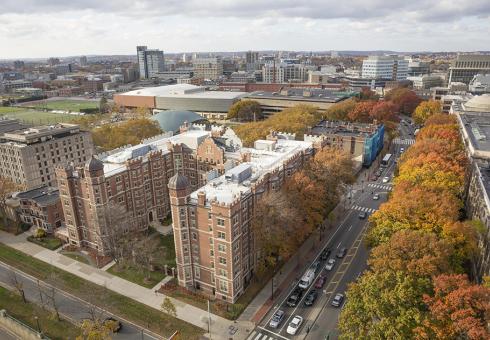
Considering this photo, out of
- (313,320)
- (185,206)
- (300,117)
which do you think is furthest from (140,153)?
(300,117)

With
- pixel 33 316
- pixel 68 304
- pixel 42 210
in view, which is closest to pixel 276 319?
pixel 68 304

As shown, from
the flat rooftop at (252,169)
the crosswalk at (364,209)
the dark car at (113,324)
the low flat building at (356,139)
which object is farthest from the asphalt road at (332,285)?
the low flat building at (356,139)

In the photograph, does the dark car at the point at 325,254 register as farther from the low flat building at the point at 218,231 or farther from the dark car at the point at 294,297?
the low flat building at the point at 218,231

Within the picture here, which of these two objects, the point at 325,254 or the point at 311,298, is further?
the point at 325,254

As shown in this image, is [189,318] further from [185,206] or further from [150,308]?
[185,206]

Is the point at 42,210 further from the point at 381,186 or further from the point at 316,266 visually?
the point at 381,186
